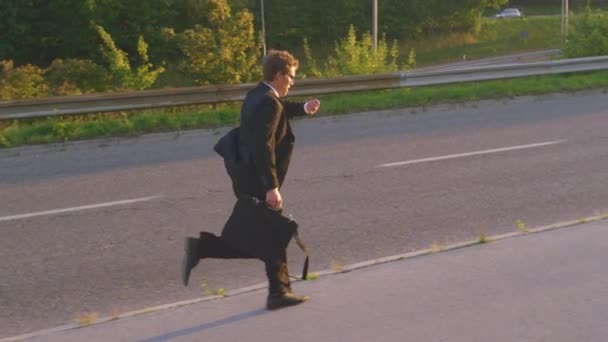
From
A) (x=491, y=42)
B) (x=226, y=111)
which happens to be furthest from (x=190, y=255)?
(x=491, y=42)

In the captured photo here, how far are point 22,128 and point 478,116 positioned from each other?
726 centimetres

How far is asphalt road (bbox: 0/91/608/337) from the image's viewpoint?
6996mm

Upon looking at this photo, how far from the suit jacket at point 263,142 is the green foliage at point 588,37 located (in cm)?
1806

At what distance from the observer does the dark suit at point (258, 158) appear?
17.8ft

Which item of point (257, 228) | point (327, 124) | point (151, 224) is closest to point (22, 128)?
point (327, 124)

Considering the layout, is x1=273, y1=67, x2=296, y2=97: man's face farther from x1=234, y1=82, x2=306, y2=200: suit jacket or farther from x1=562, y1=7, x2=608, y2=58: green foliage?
x1=562, y1=7, x2=608, y2=58: green foliage

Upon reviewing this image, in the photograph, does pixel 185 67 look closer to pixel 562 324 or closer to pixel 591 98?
pixel 591 98

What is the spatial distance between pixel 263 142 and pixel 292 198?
414cm

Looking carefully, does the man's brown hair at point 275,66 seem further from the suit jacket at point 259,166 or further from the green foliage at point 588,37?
the green foliage at point 588,37

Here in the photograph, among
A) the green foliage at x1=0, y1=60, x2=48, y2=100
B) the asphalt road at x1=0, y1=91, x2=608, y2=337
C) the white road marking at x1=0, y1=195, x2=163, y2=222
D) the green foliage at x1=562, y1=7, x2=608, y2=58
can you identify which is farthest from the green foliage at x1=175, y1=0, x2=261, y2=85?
the white road marking at x1=0, y1=195, x2=163, y2=222

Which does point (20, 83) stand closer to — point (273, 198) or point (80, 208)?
point (80, 208)

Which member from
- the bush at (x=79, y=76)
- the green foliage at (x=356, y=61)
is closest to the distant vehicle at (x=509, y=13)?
the bush at (x=79, y=76)

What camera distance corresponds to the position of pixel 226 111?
1505 centimetres

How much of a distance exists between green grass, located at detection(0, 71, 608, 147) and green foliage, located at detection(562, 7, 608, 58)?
8.43ft
